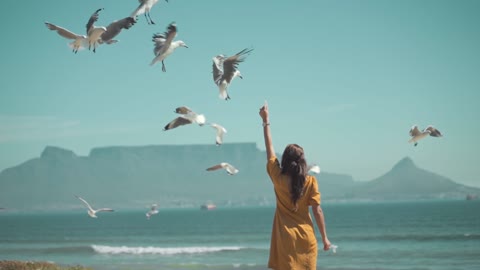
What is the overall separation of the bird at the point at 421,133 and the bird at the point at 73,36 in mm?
4552

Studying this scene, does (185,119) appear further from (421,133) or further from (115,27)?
(421,133)

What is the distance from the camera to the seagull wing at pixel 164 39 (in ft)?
23.4

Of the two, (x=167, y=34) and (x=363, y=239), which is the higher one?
(x=363, y=239)

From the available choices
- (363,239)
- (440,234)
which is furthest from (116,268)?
(440,234)

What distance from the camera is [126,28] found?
23.2 feet

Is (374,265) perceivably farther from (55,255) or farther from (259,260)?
(55,255)

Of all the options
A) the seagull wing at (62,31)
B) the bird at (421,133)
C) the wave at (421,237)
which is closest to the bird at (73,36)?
the seagull wing at (62,31)

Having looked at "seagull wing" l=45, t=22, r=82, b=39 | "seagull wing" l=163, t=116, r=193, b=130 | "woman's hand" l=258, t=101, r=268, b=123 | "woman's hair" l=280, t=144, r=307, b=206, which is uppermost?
"seagull wing" l=45, t=22, r=82, b=39

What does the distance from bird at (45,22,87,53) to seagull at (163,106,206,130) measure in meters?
1.74

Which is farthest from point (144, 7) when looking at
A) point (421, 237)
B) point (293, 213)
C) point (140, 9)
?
point (421, 237)

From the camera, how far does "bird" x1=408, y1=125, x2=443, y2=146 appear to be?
9000 millimetres

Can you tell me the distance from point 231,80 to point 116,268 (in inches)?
798

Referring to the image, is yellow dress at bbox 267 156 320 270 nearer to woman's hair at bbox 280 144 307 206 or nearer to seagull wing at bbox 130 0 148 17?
woman's hair at bbox 280 144 307 206

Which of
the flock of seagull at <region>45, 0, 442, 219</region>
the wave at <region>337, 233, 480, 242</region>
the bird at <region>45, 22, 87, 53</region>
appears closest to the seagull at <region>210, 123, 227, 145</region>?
the flock of seagull at <region>45, 0, 442, 219</region>
